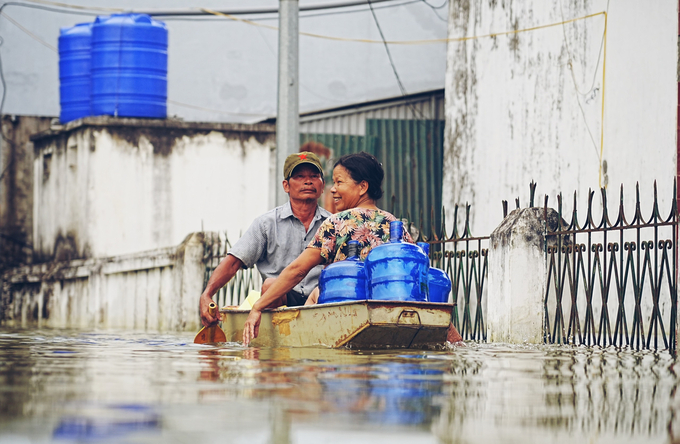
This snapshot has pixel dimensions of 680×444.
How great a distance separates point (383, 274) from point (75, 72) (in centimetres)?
1230

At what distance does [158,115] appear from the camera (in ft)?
57.1

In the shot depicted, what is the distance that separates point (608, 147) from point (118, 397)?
1018cm

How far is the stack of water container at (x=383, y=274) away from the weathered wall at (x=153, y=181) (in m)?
9.59

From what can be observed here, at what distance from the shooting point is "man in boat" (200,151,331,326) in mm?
8562

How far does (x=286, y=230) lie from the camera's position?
8.68m

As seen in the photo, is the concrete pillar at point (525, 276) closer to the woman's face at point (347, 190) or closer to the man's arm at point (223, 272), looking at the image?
the woman's face at point (347, 190)

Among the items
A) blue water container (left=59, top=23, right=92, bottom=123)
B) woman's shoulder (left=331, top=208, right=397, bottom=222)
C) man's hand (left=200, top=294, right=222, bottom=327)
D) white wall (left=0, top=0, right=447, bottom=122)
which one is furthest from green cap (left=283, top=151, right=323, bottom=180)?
white wall (left=0, top=0, right=447, bottom=122)

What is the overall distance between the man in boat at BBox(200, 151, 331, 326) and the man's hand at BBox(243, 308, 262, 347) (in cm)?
74

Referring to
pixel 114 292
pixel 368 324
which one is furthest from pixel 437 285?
pixel 114 292

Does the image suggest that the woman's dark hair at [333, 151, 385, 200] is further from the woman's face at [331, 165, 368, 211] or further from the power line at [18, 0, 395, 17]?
the power line at [18, 0, 395, 17]

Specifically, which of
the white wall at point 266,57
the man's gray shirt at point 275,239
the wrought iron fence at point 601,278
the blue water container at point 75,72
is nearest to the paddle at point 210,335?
the man's gray shirt at point 275,239

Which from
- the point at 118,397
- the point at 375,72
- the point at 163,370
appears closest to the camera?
the point at 118,397

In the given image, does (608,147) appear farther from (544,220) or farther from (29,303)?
(29,303)

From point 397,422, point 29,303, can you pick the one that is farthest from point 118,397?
point 29,303
